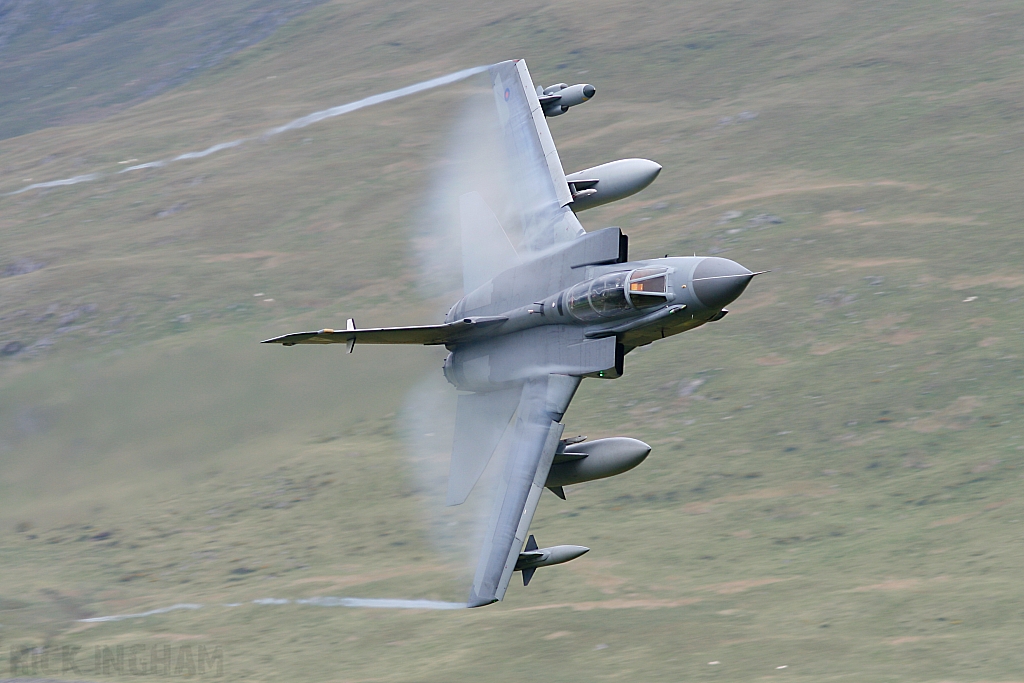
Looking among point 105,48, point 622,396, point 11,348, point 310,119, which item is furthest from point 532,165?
point 105,48

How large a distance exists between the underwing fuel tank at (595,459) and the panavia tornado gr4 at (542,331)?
0.09ft

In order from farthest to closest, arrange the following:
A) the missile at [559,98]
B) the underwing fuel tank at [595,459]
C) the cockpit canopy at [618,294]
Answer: the missile at [559,98]
the underwing fuel tank at [595,459]
the cockpit canopy at [618,294]

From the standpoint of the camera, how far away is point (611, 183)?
29.6 metres

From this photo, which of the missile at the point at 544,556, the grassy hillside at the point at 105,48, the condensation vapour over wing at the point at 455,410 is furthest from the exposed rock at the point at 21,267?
the missile at the point at 544,556

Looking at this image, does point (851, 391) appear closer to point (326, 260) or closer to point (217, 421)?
point (217, 421)

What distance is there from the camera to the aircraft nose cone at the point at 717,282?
76.7ft

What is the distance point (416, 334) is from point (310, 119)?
51.7 m

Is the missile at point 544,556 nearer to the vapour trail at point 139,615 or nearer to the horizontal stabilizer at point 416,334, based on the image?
the horizontal stabilizer at point 416,334

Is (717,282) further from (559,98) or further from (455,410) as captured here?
(455,410)

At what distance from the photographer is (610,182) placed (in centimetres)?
2964

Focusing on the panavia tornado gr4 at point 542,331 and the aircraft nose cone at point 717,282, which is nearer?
the aircraft nose cone at point 717,282

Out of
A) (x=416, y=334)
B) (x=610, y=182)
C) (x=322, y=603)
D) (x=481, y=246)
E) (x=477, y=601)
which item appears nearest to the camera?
(x=477, y=601)


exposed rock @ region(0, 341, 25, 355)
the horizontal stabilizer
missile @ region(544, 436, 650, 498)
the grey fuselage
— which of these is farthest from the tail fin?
exposed rock @ region(0, 341, 25, 355)

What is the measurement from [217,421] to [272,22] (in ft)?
212
